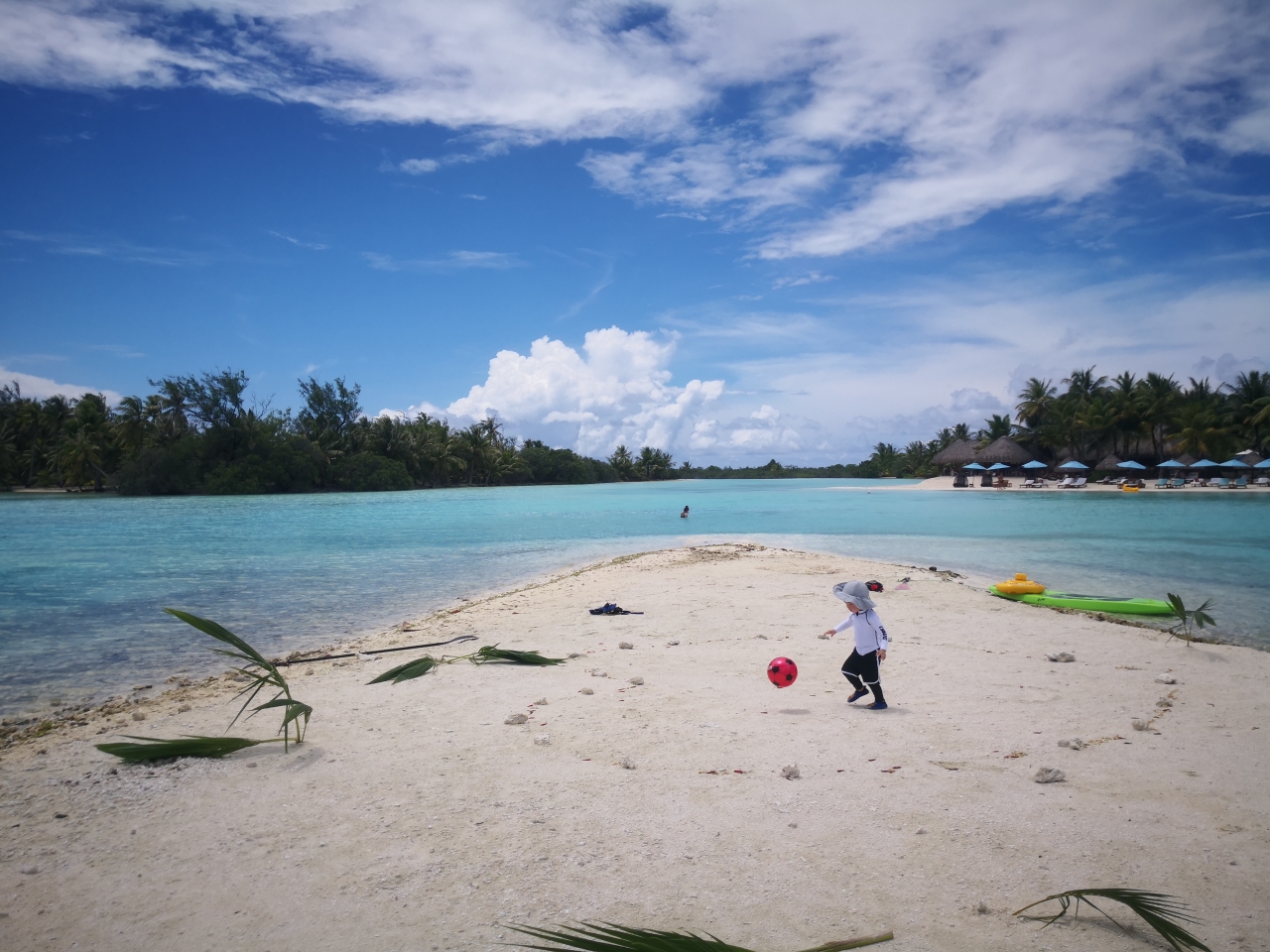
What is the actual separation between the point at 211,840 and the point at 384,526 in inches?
1195

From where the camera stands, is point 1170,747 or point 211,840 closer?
point 211,840

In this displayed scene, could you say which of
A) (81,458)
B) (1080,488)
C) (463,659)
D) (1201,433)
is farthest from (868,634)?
(81,458)

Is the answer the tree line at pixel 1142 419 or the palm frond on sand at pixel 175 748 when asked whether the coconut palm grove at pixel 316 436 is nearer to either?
the tree line at pixel 1142 419

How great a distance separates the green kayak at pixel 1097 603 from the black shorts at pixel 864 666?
7.19 metres

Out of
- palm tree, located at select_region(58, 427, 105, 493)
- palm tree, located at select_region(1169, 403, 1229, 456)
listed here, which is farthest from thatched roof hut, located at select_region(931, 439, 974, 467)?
palm tree, located at select_region(58, 427, 105, 493)

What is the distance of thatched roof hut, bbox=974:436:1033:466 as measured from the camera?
226 ft

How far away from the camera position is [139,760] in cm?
472

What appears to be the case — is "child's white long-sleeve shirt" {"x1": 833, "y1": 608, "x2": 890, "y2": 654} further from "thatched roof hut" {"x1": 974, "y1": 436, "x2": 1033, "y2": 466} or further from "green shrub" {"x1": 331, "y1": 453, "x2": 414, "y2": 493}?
"green shrub" {"x1": 331, "y1": 453, "x2": 414, "y2": 493}

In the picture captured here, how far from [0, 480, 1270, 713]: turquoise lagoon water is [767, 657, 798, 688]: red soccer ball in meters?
4.27

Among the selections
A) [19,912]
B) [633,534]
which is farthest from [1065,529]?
[19,912]

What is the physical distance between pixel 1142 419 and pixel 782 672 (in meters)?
72.5

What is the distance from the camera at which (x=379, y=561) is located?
64.5ft

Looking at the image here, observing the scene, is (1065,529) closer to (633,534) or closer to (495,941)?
(633,534)

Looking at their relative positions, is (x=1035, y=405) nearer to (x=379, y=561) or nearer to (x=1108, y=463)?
(x=1108, y=463)
